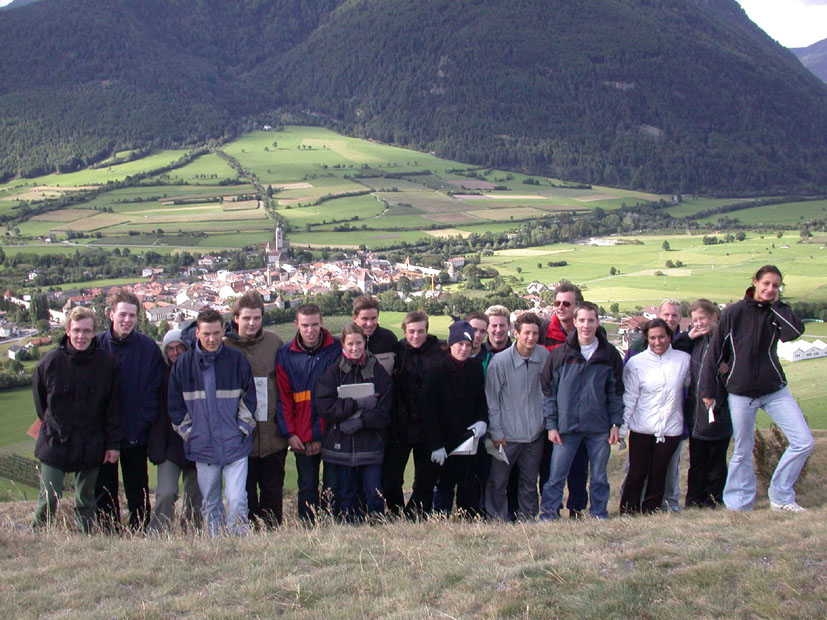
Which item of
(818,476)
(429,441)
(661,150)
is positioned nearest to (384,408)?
(429,441)

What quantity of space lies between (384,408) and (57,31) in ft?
445

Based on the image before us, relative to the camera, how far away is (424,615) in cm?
354

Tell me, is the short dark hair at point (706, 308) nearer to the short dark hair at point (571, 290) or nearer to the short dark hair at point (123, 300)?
the short dark hair at point (571, 290)

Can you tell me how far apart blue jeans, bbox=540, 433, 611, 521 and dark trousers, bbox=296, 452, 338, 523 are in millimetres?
1737

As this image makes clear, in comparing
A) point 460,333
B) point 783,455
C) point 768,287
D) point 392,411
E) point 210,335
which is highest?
point 768,287

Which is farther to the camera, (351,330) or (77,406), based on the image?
(351,330)

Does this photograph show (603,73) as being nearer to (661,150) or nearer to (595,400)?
(661,150)

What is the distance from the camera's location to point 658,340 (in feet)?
18.5

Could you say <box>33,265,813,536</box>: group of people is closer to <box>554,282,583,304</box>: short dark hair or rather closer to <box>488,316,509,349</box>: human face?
<box>488,316,509,349</box>: human face

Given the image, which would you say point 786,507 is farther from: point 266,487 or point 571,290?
point 266,487

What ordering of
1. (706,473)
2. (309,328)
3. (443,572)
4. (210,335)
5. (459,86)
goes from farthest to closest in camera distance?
(459,86) → (706,473) → (309,328) → (210,335) → (443,572)

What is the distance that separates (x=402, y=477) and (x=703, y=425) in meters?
2.47

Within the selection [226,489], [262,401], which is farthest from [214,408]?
Answer: [226,489]

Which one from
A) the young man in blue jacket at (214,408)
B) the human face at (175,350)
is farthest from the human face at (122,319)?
the young man in blue jacket at (214,408)
